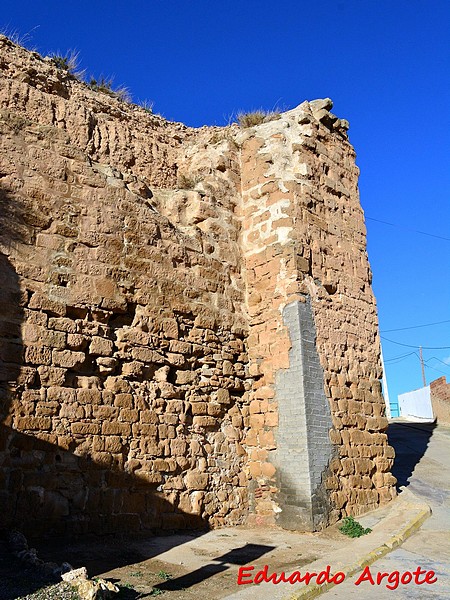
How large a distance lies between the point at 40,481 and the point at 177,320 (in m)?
2.80

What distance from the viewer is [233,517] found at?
775 cm

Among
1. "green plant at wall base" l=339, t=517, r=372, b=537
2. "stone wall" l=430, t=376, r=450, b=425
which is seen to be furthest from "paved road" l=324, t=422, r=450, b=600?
"stone wall" l=430, t=376, r=450, b=425

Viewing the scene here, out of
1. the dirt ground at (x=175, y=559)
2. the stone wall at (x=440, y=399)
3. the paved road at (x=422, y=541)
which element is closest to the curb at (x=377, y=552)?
the paved road at (x=422, y=541)

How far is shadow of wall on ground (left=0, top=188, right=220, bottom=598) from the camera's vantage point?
577 centimetres

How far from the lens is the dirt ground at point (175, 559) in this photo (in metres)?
4.35

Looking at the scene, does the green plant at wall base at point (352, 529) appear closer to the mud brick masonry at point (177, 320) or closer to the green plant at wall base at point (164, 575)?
the mud brick masonry at point (177, 320)

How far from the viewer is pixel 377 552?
5875mm

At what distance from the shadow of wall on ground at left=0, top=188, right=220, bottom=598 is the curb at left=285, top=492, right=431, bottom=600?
1.84 meters

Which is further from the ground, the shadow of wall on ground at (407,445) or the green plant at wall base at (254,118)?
the green plant at wall base at (254,118)

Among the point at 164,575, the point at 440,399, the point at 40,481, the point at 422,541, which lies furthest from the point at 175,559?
the point at 440,399

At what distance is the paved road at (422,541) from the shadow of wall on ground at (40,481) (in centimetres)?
232

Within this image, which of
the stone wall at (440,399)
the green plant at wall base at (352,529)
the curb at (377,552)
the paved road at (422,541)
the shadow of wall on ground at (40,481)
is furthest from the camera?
the stone wall at (440,399)

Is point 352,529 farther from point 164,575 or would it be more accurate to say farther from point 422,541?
point 164,575

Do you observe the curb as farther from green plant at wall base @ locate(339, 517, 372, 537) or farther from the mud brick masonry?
the mud brick masonry
